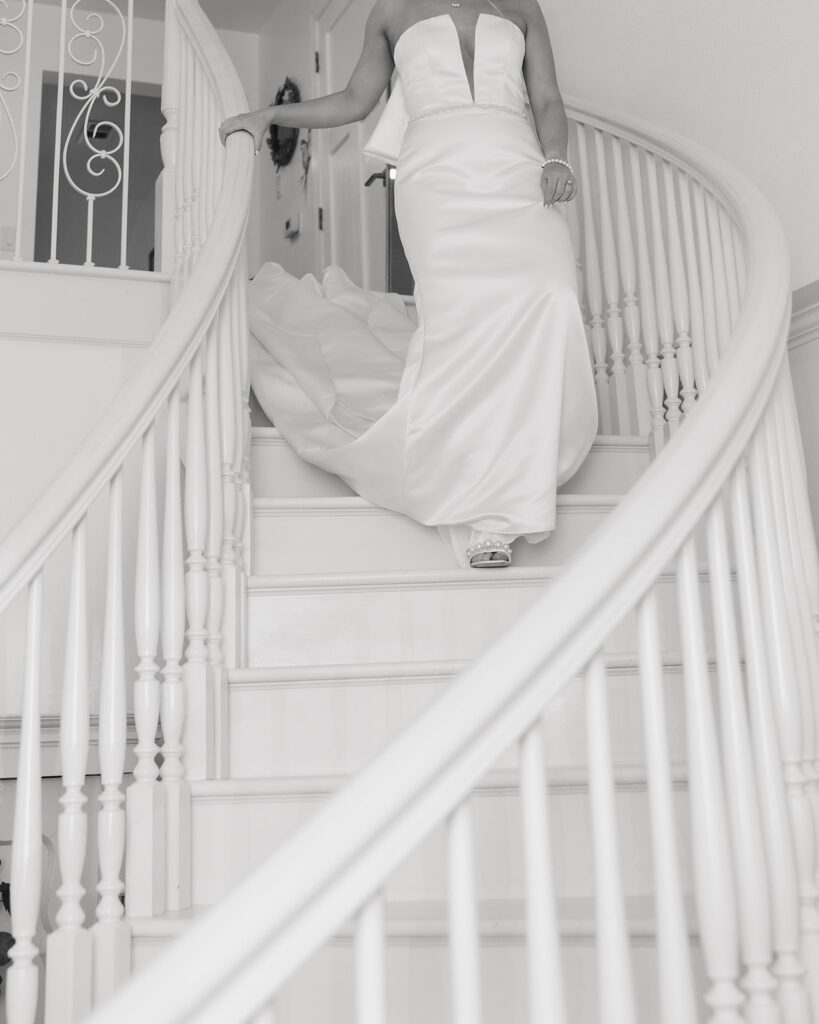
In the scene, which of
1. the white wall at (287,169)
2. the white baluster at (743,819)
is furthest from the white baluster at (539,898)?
the white wall at (287,169)

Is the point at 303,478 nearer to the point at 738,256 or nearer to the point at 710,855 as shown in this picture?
the point at 738,256

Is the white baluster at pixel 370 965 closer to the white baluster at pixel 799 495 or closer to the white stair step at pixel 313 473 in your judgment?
the white baluster at pixel 799 495

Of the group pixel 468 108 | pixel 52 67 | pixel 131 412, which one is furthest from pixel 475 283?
pixel 52 67

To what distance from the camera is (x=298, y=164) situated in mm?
6148

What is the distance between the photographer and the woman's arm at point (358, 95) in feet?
9.08

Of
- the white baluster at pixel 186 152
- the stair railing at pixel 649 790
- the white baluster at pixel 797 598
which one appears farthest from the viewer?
the white baluster at pixel 186 152

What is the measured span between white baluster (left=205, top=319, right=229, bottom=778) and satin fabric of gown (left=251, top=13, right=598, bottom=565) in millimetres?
520

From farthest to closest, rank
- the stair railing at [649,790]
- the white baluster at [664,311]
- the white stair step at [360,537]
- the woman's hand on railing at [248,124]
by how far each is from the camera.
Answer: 1. the white baluster at [664,311]
2. the woman's hand on railing at [248,124]
3. the white stair step at [360,537]
4. the stair railing at [649,790]

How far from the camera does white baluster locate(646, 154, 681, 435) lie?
303 cm

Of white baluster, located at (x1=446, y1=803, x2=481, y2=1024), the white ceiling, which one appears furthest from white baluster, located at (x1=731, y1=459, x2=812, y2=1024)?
the white ceiling

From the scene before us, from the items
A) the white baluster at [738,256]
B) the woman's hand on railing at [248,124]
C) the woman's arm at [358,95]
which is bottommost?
the white baluster at [738,256]

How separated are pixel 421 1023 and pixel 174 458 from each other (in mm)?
998

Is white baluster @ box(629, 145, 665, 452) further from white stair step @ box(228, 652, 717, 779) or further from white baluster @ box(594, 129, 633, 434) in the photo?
white stair step @ box(228, 652, 717, 779)

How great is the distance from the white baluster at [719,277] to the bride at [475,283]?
43 cm
